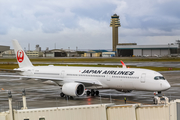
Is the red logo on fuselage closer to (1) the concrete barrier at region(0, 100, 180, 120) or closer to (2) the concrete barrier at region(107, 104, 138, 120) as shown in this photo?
(1) the concrete barrier at region(0, 100, 180, 120)

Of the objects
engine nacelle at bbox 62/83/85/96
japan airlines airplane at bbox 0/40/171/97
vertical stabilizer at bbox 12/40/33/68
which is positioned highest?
vertical stabilizer at bbox 12/40/33/68

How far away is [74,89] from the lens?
111 ft

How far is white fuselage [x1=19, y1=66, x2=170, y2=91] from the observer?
3222 cm

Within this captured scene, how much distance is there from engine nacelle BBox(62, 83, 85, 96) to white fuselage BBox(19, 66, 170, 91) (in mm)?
1628

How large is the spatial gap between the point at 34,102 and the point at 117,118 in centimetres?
1761

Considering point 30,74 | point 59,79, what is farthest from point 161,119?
point 30,74

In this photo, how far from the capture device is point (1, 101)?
3369cm

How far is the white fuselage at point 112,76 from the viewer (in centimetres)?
3222

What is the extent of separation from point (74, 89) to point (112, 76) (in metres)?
5.23

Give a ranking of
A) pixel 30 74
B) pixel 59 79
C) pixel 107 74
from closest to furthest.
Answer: pixel 107 74
pixel 59 79
pixel 30 74

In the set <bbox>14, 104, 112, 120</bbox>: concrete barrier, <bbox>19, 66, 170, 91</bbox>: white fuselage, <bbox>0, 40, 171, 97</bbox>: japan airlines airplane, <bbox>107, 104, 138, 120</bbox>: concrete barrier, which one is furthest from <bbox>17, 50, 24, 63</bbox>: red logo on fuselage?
<bbox>107, 104, 138, 120</bbox>: concrete barrier

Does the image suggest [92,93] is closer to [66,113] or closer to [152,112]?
[152,112]

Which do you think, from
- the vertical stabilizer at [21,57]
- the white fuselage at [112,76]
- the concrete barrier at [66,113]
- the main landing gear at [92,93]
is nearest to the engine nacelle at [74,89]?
the white fuselage at [112,76]

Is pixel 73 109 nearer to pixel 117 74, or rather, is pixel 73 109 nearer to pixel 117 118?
pixel 117 118
